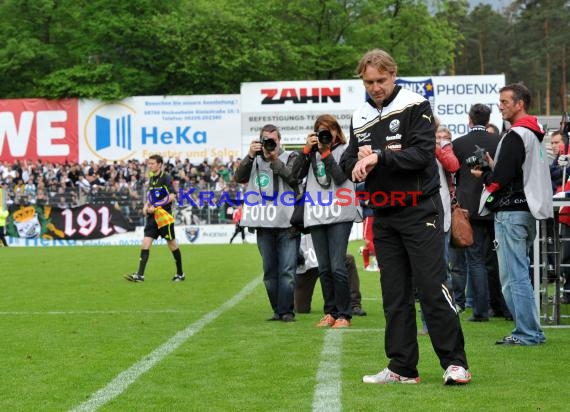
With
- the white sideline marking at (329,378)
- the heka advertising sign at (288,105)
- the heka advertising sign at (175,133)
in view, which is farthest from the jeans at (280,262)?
the heka advertising sign at (175,133)

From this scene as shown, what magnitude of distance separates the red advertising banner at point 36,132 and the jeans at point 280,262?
3597 centimetres

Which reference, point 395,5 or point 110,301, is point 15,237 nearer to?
point 110,301

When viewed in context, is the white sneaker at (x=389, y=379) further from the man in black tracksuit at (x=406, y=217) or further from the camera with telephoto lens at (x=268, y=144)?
the camera with telephoto lens at (x=268, y=144)

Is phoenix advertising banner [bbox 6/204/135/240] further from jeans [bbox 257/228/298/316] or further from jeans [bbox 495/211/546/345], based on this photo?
jeans [bbox 495/211/546/345]

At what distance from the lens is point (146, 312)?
12195mm

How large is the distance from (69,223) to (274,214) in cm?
2346

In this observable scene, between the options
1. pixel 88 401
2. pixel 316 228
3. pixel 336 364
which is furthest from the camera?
pixel 316 228

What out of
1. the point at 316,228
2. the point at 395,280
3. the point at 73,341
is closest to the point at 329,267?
the point at 316,228

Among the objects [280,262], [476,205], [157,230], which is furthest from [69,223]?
[476,205]

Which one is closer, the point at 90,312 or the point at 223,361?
the point at 223,361

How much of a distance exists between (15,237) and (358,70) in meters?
28.0

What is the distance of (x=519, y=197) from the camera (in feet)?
28.0

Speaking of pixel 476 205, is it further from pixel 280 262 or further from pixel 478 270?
pixel 280 262

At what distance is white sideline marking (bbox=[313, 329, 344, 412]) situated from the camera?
6.21 metres
